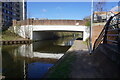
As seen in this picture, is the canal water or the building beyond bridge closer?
the canal water

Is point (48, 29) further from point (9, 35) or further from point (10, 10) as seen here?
point (10, 10)

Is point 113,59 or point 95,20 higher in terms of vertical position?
point 95,20

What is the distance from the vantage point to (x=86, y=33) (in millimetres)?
26812

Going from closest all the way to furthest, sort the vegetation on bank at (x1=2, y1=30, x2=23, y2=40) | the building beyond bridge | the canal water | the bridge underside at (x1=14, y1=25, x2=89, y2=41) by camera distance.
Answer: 1. the canal water
2. the bridge underside at (x1=14, y1=25, x2=89, y2=41)
3. the vegetation on bank at (x1=2, y1=30, x2=23, y2=40)
4. the building beyond bridge

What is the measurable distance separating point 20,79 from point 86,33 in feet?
70.4

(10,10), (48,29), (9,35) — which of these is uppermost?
(10,10)

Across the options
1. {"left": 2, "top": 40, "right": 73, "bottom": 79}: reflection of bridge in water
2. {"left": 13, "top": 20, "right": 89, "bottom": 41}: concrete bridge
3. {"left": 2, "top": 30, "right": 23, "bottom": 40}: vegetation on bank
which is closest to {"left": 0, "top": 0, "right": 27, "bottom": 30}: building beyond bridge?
{"left": 2, "top": 30, "right": 23, "bottom": 40}: vegetation on bank

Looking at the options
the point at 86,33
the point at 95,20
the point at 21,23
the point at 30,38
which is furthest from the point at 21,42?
the point at 95,20

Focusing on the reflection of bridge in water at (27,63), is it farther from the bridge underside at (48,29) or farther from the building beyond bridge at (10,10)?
the building beyond bridge at (10,10)

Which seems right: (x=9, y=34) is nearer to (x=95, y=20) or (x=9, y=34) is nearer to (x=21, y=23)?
(x=21, y=23)

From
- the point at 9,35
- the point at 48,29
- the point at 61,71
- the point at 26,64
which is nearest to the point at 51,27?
the point at 48,29

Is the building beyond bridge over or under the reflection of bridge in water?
over

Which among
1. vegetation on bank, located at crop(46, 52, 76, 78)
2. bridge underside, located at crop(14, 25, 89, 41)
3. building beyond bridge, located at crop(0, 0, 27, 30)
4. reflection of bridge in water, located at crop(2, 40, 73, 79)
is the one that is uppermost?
building beyond bridge, located at crop(0, 0, 27, 30)

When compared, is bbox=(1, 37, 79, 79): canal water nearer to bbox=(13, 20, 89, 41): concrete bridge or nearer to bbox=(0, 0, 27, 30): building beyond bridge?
bbox=(13, 20, 89, 41): concrete bridge
